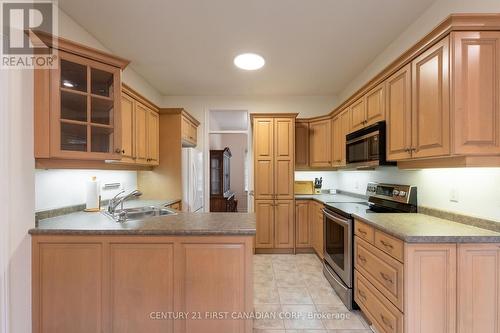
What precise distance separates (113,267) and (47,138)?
106 centimetres

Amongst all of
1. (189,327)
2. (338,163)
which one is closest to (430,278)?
(189,327)

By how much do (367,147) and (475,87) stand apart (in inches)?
44.1

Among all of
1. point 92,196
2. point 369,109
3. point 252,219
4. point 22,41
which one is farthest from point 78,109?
point 369,109

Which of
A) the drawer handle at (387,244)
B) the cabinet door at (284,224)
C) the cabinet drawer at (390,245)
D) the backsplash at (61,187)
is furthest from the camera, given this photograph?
the cabinet door at (284,224)

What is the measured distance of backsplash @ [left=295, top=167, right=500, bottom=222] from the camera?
63.9 inches

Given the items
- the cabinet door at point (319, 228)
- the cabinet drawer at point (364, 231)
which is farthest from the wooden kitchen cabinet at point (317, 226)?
the cabinet drawer at point (364, 231)

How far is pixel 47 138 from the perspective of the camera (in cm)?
173

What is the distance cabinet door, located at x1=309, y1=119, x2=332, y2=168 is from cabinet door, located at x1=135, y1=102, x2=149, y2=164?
271cm

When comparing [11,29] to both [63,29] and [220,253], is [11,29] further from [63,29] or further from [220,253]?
[220,253]

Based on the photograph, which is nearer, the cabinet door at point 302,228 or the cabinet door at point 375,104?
the cabinet door at point 375,104

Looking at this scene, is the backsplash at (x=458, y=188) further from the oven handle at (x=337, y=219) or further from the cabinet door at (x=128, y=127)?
the cabinet door at (x=128, y=127)

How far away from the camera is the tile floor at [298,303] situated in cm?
210

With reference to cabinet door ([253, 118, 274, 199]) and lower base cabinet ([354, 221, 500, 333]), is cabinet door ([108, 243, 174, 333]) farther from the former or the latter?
cabinet door ([253, 118, 274, 199])

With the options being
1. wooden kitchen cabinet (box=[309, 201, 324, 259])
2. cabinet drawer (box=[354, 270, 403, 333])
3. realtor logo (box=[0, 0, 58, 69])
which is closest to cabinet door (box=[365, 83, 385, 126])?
wooden kitchen cabinet (box=[309, 201, 324, 259])
